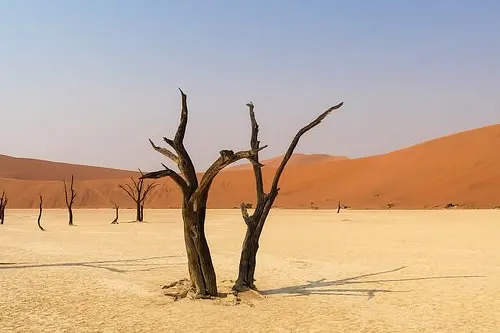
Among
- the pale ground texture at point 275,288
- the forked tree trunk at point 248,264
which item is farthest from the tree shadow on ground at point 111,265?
the forked tree trunk at point 248,264

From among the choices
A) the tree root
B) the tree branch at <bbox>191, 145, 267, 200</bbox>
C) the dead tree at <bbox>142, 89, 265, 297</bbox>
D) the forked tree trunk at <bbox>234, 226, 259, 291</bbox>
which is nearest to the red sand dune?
the forked tree trunk at <bbox>234, 226, 259, 291</bbox>

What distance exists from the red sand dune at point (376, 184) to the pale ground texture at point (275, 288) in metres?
36.4

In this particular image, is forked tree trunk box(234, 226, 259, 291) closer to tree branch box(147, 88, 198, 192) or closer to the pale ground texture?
the pale ground texture

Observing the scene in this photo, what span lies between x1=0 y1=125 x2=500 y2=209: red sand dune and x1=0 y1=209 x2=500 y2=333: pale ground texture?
120 feet

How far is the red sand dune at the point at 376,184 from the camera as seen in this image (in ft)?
181

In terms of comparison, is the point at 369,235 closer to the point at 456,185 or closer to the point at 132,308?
the point at 132,308

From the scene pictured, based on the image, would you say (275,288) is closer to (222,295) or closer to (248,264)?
(248,264)

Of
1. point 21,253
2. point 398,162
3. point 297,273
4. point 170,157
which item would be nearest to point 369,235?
point 297,273

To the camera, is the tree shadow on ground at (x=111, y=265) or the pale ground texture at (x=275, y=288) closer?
the pale ground texture at (x=275, y=288)

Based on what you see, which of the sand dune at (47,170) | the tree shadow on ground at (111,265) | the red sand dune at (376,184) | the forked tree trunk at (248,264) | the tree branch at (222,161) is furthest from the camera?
the sand dune at (47,170)

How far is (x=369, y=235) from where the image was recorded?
74.5ft

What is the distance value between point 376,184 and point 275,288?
2240 inches

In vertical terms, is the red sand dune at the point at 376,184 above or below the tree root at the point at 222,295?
above

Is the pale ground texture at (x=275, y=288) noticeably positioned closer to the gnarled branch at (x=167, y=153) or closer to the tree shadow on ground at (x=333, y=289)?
the tree shadow on ground at (x=333, y=289)
